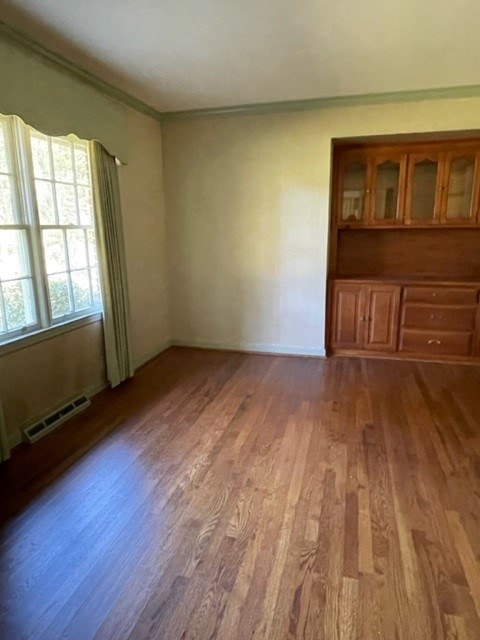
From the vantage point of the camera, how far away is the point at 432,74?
3178 mm

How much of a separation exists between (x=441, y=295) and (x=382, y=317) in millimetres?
606

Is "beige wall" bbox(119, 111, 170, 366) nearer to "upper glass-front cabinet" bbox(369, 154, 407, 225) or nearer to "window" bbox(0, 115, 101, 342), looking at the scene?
"window" bbox(0, 115, 101, 342)

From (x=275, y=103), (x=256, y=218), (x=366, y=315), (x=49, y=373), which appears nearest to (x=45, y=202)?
(x=49, y=373)

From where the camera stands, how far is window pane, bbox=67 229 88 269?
10.5 ft

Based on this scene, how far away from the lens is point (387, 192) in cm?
434

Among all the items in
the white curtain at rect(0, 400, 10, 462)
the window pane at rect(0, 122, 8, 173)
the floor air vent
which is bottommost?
the floor air vent

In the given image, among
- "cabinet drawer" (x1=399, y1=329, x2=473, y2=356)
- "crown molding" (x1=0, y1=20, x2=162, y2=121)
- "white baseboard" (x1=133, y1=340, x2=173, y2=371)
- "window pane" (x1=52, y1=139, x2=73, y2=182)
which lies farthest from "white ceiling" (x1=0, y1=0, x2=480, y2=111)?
"white baseboard" (x1=133, y1=340, x2=173, y2=371)

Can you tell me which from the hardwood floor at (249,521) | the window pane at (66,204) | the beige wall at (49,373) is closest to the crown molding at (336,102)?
the window pane at (66,204)

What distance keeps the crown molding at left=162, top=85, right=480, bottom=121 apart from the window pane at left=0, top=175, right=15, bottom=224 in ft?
7.04

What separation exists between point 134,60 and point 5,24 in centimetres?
82

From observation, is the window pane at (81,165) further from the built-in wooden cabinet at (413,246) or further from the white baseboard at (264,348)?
the built-in wooden cabinet at (413,246)

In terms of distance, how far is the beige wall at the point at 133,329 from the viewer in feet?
9.11

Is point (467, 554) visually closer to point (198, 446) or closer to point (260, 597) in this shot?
point (260, 597)

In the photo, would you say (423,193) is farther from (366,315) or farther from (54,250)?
(54,250)
